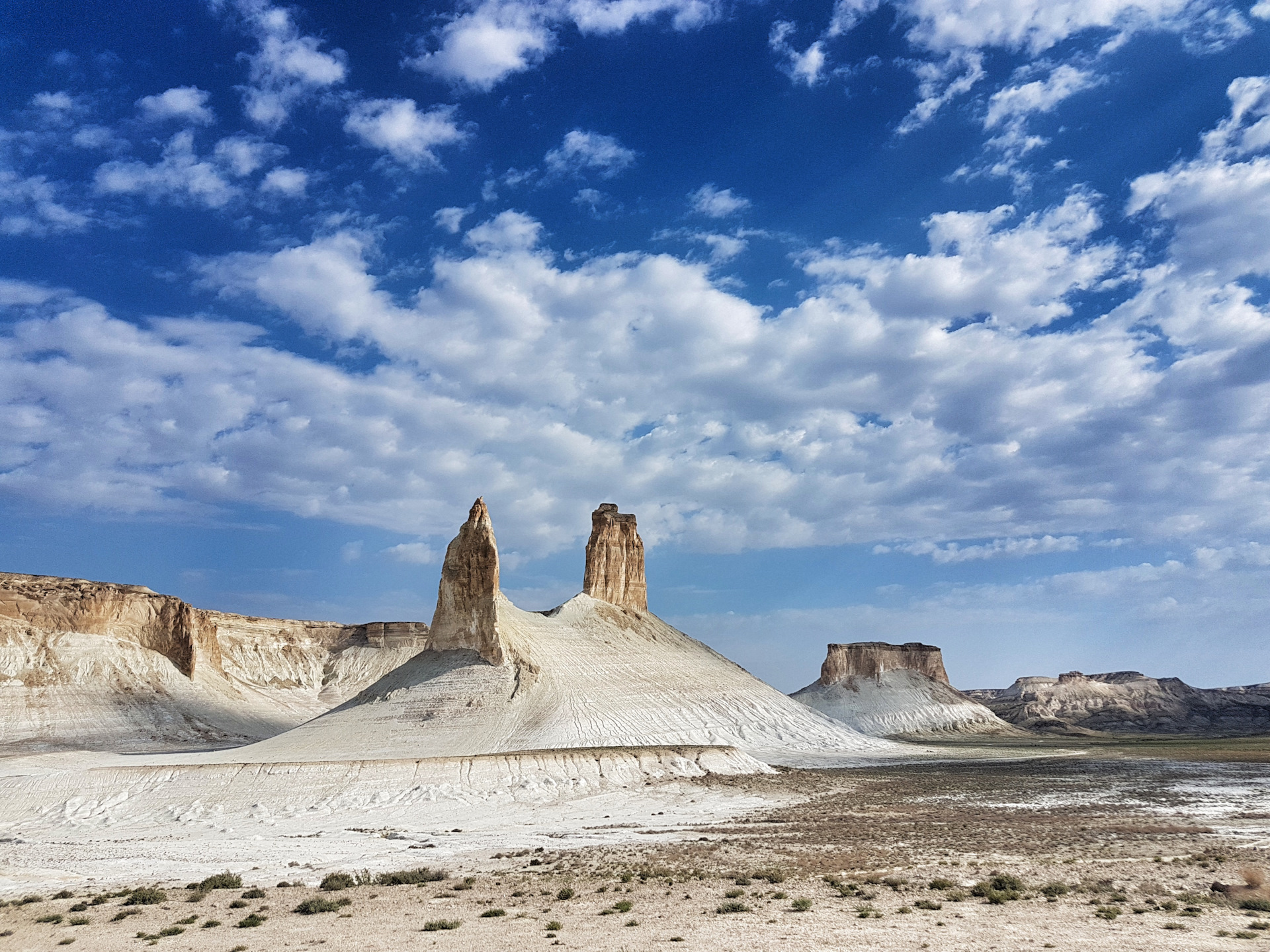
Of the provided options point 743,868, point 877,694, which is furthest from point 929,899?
point 877,694

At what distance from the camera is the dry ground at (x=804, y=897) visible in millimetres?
14711

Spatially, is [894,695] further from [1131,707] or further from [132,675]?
[132,675]

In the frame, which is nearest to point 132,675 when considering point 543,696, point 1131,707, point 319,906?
point 543,696

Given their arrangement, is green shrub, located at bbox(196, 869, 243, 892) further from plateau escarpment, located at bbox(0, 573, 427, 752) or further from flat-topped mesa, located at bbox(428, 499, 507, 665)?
plateau escarpment, located at bbox(0, 573, 427, 752)

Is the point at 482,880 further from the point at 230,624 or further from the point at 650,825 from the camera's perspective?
the point at 230,624

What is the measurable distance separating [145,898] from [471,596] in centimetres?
4501

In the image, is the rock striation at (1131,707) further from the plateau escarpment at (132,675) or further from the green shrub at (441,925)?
the green shrub at (441,925)

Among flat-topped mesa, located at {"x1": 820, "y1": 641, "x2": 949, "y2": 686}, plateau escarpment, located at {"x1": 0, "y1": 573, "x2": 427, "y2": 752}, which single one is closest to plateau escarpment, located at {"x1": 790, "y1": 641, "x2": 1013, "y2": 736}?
flat-topped mesa, located at {"x1": 820, "y1": 641, "x2": 949, "y2": 686}

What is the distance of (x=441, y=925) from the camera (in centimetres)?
1612

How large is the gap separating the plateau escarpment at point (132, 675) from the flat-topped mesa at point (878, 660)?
77831 millimetres

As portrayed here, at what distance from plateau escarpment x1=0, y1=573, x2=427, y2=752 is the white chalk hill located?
1080 inches

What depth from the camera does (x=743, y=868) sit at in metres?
21.6

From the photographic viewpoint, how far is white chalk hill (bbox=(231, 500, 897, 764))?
5269 centimetres

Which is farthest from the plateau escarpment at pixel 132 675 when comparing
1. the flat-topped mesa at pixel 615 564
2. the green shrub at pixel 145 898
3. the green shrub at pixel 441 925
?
the green shrub at pixel 441 925
